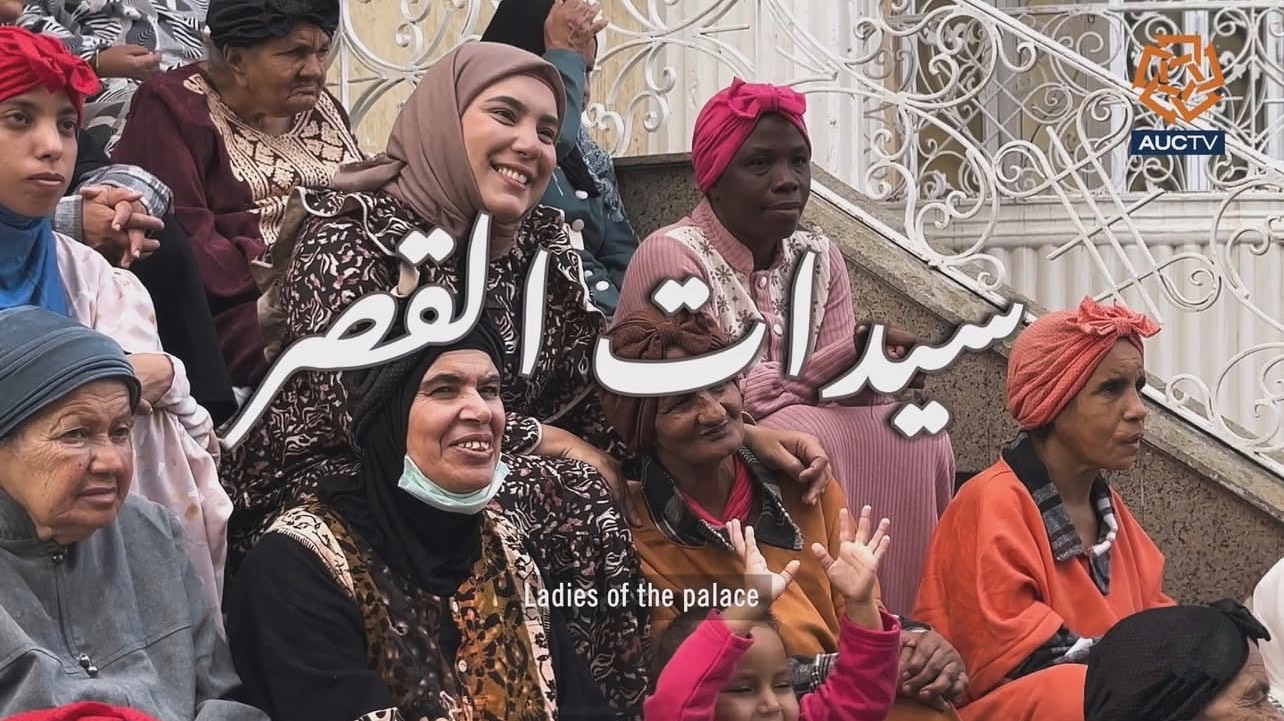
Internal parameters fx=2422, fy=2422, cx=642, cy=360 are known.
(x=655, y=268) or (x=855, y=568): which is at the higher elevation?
(x=655, y=268)

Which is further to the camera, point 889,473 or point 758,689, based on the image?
point 889,473

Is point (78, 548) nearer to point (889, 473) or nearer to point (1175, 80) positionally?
point (889, 473)

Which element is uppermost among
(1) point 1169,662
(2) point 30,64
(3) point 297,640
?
(2) point 30,64

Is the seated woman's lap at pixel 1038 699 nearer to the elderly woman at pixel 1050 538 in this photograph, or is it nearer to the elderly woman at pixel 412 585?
the elderly woman at pixel 1050 538

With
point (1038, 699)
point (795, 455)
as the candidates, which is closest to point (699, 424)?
point (795, 455)

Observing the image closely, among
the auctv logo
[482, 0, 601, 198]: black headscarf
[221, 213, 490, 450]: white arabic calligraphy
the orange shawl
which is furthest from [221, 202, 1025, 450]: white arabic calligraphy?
the auctv logo

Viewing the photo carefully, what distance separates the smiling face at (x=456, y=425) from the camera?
4.31 meters

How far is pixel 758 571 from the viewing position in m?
4.57

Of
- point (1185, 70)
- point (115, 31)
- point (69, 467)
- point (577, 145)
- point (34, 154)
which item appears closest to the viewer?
point (69, 467)

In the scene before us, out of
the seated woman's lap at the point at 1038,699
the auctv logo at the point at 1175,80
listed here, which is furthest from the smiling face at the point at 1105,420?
the auctv logo at the point at 1175,80

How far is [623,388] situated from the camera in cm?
498

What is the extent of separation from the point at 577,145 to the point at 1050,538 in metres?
1.94

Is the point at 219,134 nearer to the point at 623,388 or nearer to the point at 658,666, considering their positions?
the point at 623,388

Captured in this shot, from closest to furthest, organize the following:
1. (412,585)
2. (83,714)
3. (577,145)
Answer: (83,714)
(412,585)
(577,145)
